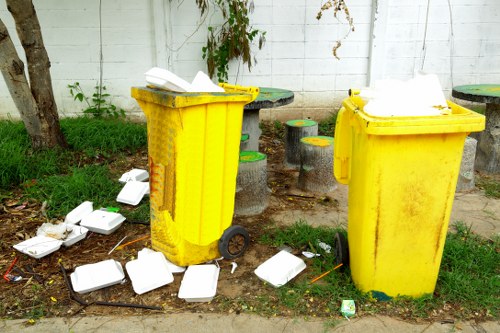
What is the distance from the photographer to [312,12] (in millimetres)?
6094

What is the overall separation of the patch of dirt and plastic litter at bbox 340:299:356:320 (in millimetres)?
49

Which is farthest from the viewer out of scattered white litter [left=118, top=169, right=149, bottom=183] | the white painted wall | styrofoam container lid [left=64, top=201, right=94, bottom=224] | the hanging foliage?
the white painted wall

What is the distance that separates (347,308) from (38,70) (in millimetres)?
4080

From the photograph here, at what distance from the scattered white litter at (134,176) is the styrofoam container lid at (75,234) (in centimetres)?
97

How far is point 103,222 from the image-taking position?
340 centimetres

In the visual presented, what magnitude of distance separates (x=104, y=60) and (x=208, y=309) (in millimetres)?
4739

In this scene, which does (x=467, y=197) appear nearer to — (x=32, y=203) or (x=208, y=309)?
(x=208, y=309)

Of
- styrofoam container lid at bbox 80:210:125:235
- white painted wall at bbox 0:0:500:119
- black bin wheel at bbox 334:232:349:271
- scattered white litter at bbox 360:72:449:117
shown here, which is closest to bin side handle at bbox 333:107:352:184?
black bin wheel at bbox 334:232:349:271

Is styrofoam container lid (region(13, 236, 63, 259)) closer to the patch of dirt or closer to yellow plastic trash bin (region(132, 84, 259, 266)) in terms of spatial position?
the patch of dirt

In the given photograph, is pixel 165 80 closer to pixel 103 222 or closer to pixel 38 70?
pixel 103 222

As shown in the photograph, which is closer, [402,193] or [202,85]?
[402,193]

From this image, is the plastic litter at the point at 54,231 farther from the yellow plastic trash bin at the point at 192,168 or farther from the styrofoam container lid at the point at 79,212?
the yellow plastic trash bin at the point at 192,168

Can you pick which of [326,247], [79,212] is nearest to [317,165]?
[326,247]

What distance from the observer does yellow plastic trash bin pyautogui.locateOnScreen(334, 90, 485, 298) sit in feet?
6.96
